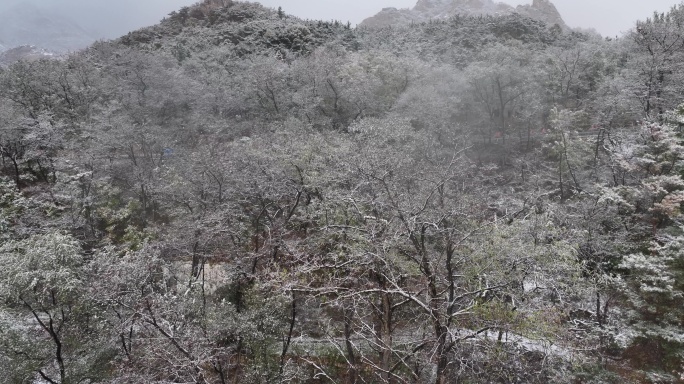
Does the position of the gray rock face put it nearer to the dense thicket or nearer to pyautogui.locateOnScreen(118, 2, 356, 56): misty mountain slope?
pyautogui.locateOnScreen(118, 2, 356, 56): misty mountain slope

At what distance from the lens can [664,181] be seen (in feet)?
45.5

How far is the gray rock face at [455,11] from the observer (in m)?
68.9

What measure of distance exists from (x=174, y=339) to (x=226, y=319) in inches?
93.0

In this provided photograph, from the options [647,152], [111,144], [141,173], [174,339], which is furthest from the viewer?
[111,144]

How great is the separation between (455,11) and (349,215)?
73295mm

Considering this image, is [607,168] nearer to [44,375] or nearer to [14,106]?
[44,375]

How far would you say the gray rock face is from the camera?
2714 inches

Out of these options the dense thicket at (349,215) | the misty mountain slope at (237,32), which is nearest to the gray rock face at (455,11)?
the misty mountain slope at (237,32)

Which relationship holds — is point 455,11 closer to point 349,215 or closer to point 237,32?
point 237,32

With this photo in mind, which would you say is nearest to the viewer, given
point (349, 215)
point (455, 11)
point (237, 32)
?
point (349, 215)

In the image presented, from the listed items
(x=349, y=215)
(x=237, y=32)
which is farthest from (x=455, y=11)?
(x=349, y=215)

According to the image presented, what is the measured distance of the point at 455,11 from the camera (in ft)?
245

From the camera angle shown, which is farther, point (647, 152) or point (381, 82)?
point (381, 82)

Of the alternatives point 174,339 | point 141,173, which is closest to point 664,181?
point 174,339
